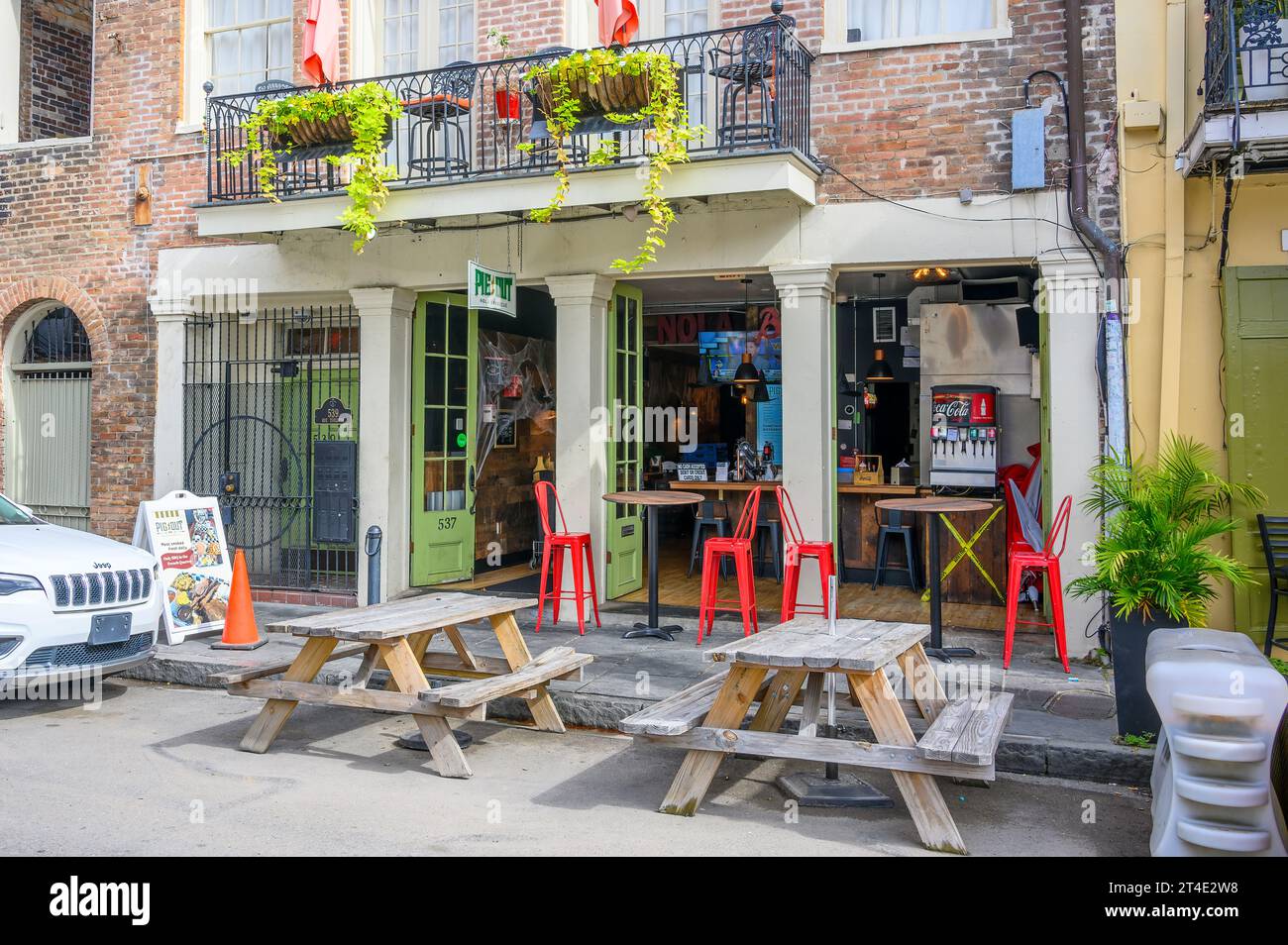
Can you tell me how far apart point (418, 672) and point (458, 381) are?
5592 millimetres

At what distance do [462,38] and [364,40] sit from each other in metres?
1.06

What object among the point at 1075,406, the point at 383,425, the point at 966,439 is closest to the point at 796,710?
the point at 1075,406

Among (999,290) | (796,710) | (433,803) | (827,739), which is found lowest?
(433,803)

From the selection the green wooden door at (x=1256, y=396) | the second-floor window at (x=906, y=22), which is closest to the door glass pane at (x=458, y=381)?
the second-floor window at (x=906, y=22)

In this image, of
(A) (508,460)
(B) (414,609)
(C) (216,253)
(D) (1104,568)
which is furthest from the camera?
(A) (508,460)

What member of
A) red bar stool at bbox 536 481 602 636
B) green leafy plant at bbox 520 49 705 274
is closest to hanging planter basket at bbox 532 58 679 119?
green leafy plant at bbox 520 49 705 274

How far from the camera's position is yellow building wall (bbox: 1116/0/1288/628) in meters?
7.92

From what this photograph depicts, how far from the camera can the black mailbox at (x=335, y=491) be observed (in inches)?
410

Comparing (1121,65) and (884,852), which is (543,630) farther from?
(1121,65)

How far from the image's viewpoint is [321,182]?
10414 millimetres

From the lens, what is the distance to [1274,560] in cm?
759

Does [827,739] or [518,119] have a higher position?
[518,119]

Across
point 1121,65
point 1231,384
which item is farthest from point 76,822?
point 1121,65

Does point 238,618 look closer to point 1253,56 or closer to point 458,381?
point 458,381
